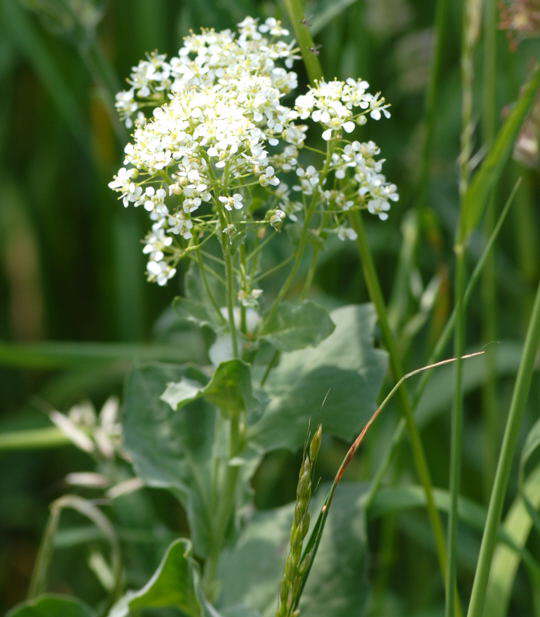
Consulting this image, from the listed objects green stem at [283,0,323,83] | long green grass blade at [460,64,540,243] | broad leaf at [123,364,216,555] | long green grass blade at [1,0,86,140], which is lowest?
broad leaf at [123,364,216,555]

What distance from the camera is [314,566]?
3.59ft

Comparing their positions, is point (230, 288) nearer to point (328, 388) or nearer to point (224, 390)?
point (224, 390)

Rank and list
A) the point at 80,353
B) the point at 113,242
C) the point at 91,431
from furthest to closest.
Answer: the point at 113,242, the point at 80,353, the point at 91,431

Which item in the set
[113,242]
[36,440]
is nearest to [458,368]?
[36,440]

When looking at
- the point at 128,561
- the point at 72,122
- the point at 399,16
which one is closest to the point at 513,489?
the point at 128,561

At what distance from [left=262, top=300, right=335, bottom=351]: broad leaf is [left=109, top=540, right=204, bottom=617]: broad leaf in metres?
0.26

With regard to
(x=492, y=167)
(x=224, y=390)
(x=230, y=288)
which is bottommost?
(x=224, y=390)

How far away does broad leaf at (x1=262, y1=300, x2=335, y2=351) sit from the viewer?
0.91 meters

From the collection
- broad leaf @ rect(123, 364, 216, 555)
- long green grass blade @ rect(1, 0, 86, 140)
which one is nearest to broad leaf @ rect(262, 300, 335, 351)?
broad leaf @ rect(123, 364, 216, 555)

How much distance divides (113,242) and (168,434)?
3.01 feet

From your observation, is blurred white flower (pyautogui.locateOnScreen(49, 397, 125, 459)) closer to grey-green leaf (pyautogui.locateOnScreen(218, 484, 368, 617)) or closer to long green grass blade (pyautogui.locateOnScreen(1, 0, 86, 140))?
grey-green leaf (pyautogui.locateOnScreen(218, 484, 368, 617))

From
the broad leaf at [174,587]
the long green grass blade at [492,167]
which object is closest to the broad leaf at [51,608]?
the broad leaf at [174,587]

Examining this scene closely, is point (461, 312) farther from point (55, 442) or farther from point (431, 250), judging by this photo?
point (431, 250)

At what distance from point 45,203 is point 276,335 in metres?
1.31
